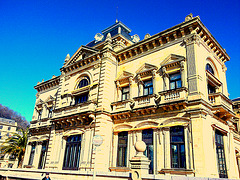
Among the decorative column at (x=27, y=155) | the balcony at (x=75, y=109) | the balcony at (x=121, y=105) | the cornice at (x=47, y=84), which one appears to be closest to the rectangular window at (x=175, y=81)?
the balcony at (x=121, y=105)

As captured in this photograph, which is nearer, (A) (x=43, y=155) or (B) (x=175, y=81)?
(B) (x=175, y=81)

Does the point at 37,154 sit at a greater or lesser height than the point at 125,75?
lesser

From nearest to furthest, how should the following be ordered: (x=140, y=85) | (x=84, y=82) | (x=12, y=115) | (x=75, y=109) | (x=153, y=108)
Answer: (x=153, y=108), (x=140, y=85), (x=75, y=109), (x=84, y=82), (x=12, y=115)

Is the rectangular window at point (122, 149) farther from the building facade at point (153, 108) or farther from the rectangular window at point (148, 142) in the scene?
the rectangular window at point (148, 142)

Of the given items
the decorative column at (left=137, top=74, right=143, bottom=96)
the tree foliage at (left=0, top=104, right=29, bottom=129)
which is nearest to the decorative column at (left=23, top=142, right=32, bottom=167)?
the decorative column at (left=137, top=74, right=143, bottom=96)

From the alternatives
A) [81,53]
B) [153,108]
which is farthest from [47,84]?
[153,108]

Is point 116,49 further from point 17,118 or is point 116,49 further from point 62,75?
point 17,118

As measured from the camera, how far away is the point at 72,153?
21438 millimetres

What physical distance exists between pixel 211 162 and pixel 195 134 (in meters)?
2.18

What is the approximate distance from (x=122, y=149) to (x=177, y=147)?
5.40 metres

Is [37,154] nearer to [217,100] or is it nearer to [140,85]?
[140,85]

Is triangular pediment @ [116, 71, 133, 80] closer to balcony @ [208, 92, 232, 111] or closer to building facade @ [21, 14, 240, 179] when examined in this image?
building facade @ [21, 14, 240, 179]

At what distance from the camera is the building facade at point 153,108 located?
15.7m

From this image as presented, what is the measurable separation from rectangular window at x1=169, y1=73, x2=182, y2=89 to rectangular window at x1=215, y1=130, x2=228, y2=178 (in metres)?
5.15
